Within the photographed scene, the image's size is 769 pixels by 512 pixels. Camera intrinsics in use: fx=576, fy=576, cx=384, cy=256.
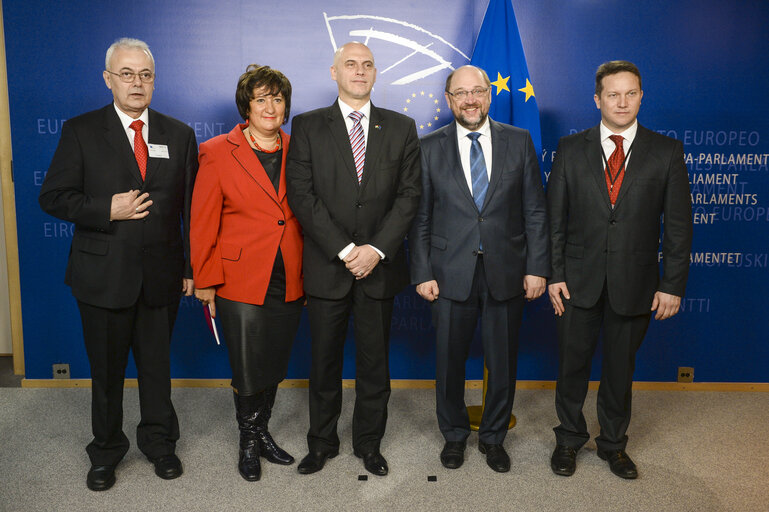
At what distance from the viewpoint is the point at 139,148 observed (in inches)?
103

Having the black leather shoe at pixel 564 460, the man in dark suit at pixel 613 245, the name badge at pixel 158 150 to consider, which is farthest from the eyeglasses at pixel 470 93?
the black leather shoe at pixel 564 460

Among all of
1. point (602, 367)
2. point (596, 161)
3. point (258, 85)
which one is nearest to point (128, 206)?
point (258, 85)

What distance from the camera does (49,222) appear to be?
3.81 metres

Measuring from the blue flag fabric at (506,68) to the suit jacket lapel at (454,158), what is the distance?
0.61 meters

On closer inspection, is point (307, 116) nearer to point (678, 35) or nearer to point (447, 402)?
point (447, 402)

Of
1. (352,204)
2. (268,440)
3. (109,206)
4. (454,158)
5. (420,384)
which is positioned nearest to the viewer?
(109,206)

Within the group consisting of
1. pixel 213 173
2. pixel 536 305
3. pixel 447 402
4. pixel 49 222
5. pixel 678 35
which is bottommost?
pixel 447 402

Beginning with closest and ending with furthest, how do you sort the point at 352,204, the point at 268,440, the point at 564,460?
1. the point at 352,204
2. the point at 564,460
3. the point at 268,440

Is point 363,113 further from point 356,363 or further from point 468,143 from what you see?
point 356,363

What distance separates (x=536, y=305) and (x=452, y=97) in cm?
177

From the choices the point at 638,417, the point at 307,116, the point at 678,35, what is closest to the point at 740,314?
the point at 638,417

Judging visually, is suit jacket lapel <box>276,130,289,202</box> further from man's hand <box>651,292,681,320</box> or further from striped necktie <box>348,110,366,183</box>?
man's hand <box>651,292,681,320</box>

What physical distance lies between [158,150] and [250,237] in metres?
0.58

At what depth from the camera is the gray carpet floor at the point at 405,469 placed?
255cm
